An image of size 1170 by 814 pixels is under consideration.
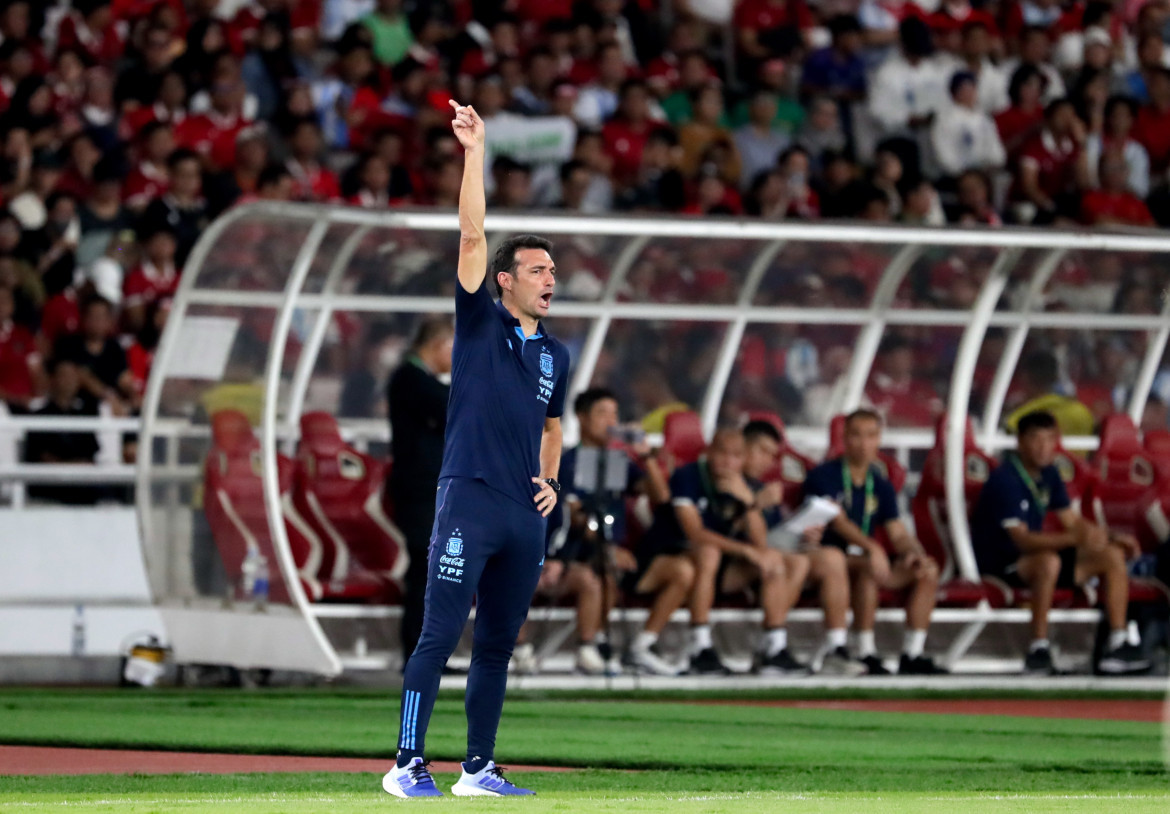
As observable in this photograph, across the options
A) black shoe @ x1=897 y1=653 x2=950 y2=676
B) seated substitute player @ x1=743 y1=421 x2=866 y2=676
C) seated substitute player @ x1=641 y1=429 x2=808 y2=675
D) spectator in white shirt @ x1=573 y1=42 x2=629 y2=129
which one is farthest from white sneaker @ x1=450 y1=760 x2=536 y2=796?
spectator in white shirt @ x1=573 y1=42 x2=629 y2=129

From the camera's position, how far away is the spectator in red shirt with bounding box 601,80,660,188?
698 inches

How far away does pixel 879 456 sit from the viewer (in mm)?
14664

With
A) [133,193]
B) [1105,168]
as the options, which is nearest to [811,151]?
[1105,168]

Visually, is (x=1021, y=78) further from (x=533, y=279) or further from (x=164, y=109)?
(x=533, y=279)

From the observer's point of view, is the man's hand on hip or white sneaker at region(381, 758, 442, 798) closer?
white sneaker at region(381, 758, 442, 798)

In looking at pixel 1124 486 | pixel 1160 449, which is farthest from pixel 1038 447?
pixel 1160 449

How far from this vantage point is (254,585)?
12.9m

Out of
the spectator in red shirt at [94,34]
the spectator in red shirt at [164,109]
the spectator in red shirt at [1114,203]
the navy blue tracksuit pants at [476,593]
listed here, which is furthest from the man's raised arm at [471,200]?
the spectator in red shirt at [1114,203]

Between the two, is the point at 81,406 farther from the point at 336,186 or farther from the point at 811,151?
the point at 811,151

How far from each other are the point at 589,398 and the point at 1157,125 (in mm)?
8773

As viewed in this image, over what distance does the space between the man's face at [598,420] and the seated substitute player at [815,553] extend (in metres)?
1.20

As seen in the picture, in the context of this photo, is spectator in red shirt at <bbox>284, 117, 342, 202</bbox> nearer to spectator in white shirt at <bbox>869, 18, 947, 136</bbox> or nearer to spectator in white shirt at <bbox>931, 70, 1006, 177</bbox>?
spectator in white shirt at <bbox>869, 18, 947, 136</bbox>

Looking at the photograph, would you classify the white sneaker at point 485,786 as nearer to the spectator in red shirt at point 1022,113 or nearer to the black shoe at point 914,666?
the black shoe at point 914,666

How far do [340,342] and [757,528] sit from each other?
2832mm
